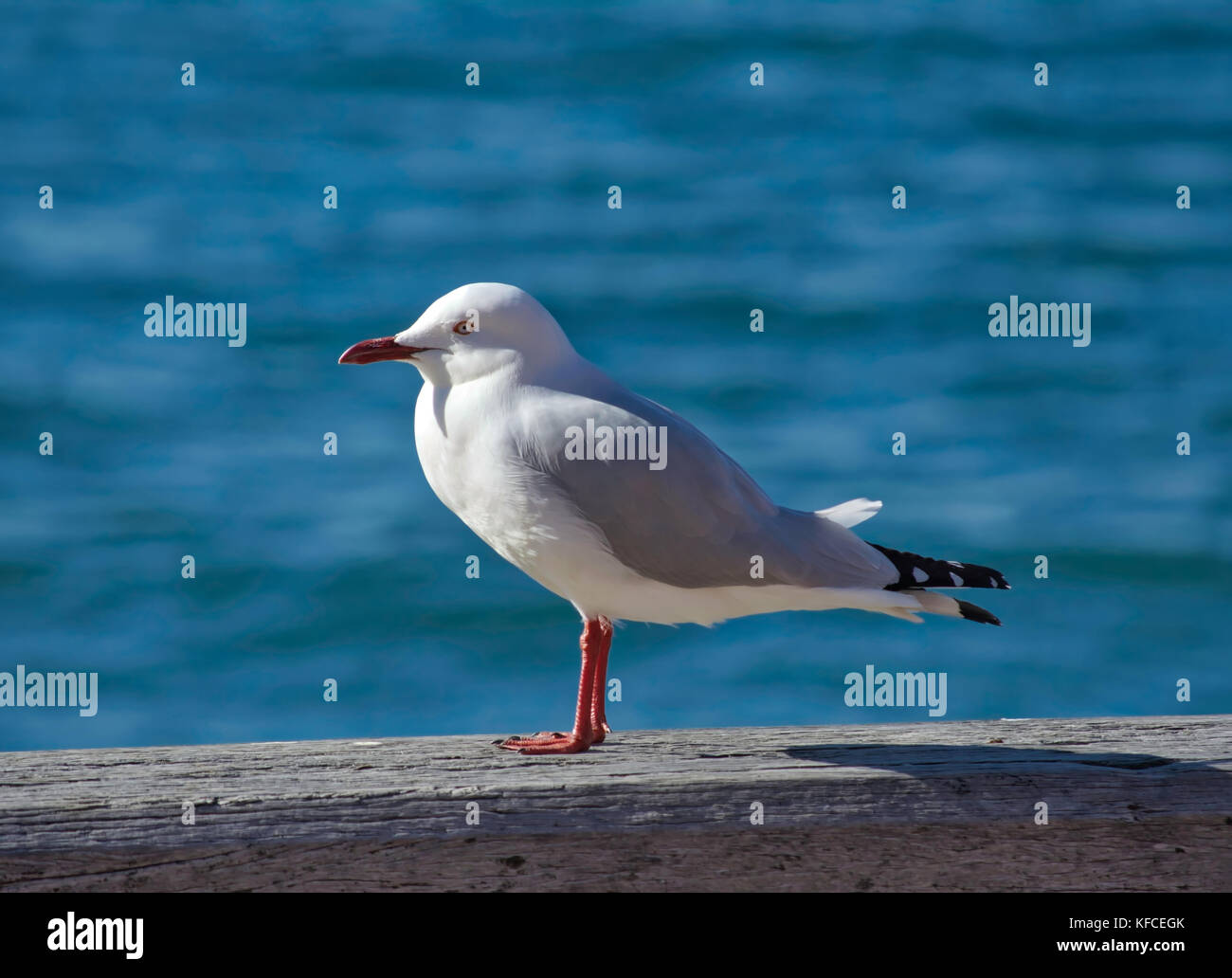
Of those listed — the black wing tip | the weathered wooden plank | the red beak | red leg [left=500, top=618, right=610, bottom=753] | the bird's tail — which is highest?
the red beak

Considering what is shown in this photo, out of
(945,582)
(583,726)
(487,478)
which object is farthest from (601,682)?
(945,582)

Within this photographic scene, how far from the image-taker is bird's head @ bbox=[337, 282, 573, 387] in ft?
9.51

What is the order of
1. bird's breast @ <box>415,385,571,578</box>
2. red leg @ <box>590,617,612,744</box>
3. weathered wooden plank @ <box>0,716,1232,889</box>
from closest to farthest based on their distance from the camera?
weathered wooden plank @ <box>0,716,1232,889</box>
bird's breast @ <box>415,385,571,578</box>
red leg @ <box>590,617,612,744</box>

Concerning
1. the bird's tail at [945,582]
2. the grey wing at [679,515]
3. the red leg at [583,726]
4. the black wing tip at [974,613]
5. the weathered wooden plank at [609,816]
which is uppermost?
the grey wing at [679,515]

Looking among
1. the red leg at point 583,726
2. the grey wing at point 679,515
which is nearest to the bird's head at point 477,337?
the grey wing at point 679,515

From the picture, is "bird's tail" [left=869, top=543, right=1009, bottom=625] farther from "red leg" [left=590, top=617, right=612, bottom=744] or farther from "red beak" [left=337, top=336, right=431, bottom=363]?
"red beak" [left=337, top=336, right=431, bottom=363]

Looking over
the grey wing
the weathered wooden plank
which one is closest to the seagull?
the grey wing

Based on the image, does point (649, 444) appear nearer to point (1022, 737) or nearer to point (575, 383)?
point (575, 383)

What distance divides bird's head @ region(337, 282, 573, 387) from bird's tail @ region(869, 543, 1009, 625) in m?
0.85

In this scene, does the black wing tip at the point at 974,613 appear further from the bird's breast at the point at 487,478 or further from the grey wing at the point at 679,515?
the bird's breast at the point at 487,478

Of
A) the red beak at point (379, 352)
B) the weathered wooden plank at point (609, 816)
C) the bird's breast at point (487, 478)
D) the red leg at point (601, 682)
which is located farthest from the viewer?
the red leg at point (601, 682)

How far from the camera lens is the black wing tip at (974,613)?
2922 millimetres

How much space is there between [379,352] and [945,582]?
48.9 inches

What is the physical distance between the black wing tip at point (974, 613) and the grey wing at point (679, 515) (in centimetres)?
15
